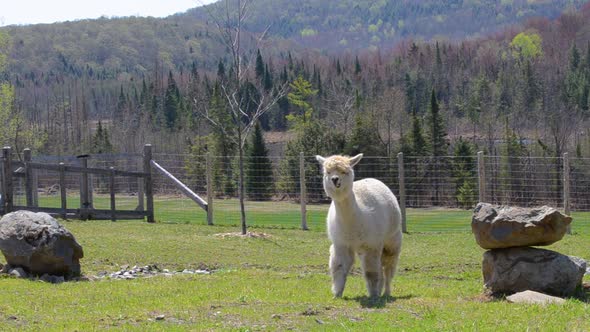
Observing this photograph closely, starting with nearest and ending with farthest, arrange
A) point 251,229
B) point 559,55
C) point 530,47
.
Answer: point 251,229
point 559,55
point 530,47

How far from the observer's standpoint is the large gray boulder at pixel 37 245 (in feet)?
40.4

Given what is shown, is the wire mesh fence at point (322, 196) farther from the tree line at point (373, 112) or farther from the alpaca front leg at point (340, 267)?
the alpaca front leg at point (340, 267)

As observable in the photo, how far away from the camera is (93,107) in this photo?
15538cm

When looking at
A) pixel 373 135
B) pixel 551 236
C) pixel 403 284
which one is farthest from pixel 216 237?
pixel 373 135

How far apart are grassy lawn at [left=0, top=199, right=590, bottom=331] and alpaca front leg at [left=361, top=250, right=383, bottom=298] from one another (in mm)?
241

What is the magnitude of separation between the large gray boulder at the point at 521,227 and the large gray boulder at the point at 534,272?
18 centimetres

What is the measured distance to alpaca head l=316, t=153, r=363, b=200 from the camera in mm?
10016

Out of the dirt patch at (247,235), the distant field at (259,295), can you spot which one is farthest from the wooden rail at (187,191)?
the distant field at (259,295)

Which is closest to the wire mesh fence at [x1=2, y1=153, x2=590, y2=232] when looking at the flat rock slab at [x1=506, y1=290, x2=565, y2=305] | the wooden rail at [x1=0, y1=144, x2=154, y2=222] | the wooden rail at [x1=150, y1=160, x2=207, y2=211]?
the wooden rail at [x1=150, y1=160, x2=207, y2=211]

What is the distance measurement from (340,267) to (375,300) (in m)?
0.64

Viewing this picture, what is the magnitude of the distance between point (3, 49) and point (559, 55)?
110m

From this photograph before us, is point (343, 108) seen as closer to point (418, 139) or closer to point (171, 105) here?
point (418, 139)

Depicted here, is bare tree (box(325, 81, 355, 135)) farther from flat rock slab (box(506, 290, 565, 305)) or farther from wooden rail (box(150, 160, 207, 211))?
flat rock slab (box(506, 290, 565, 305))

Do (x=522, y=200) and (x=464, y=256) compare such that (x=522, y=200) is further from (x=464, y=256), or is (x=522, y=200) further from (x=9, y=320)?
(x=9, y=320)
